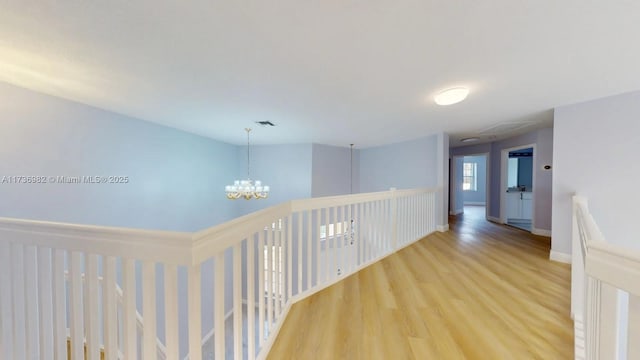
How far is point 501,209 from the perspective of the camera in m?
5.78

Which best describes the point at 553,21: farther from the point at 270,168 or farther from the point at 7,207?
the point at 270,168

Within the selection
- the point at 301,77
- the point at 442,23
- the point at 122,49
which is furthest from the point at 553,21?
the point at 122,49

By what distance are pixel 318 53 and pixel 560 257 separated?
12.7 feet

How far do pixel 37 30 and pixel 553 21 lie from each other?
3246 millimetres

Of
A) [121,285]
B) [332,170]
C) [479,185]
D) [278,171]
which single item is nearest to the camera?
[121,285]

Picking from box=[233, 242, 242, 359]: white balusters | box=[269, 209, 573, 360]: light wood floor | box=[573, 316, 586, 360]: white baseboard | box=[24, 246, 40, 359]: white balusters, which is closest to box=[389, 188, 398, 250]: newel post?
box=[269, 209, 573, 360]: light wood floor

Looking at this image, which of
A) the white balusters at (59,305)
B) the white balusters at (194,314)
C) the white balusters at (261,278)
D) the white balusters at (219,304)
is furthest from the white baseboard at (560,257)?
the white balusters at (59,305)

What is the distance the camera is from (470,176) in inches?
396

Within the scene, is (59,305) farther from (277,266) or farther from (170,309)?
(277,266)

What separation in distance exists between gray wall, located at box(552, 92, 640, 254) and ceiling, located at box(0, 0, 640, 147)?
0.23 m

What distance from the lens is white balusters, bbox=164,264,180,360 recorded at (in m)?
0.80

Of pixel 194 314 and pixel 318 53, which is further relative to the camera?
pixel 318 53

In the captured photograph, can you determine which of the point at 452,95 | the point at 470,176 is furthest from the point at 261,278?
the point at 470,176

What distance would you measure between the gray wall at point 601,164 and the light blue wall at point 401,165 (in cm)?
208
